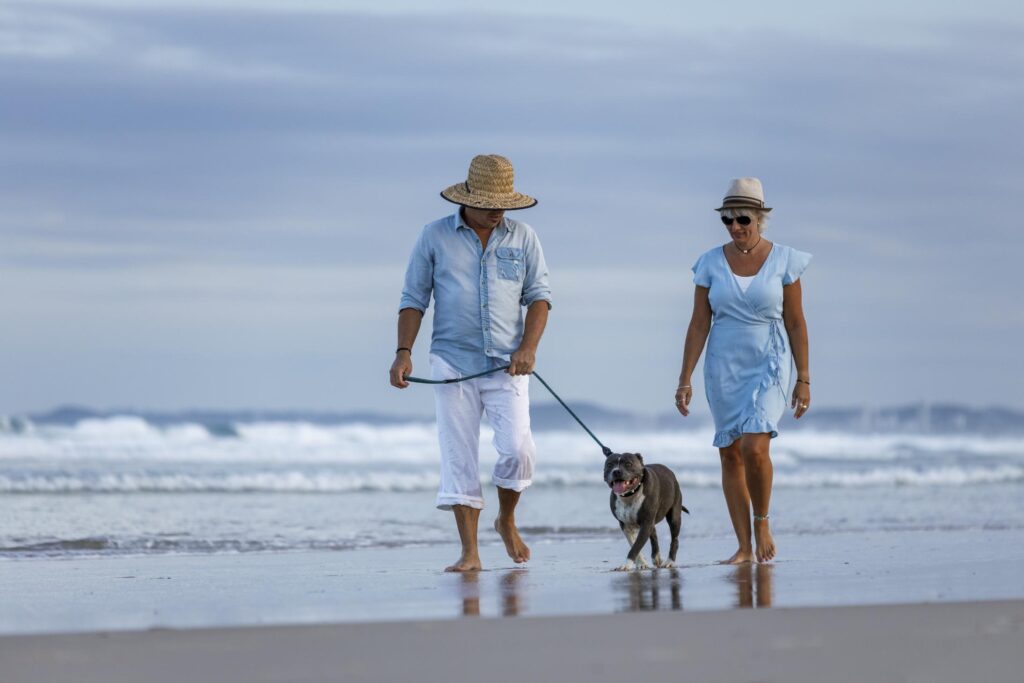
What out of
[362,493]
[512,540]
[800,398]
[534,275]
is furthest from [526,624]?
[362,493]

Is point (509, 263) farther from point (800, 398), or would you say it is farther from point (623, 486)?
point (800, 398)

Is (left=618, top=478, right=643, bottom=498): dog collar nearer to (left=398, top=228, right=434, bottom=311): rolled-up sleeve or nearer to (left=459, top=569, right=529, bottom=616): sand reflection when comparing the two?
(left=459, top=569, right=529, bottom=616): sand reflection

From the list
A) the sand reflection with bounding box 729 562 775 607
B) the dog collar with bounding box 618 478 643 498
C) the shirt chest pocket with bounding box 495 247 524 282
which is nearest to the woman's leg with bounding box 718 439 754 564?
the sand reflection with bounding box 729 562 775 607

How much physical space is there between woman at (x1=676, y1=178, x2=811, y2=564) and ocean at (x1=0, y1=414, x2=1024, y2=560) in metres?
1.51

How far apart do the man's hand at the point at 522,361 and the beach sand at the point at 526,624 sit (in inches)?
38.0

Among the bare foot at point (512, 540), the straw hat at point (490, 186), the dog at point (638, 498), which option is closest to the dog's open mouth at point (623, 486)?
the dog at point (638, 498)

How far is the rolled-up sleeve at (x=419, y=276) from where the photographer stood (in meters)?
6.78

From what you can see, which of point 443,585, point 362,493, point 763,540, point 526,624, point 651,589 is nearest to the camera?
point 526,624

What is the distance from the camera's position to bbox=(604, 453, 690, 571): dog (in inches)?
261

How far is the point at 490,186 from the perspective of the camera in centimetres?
667

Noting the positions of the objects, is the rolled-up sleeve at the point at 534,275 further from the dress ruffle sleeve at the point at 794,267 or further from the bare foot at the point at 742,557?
the bare foot at the point at 742,557

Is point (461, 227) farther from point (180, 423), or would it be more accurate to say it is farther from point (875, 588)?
point (180, 423)

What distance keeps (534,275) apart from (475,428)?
2.69ft

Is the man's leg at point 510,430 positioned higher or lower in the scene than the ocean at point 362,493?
higher
